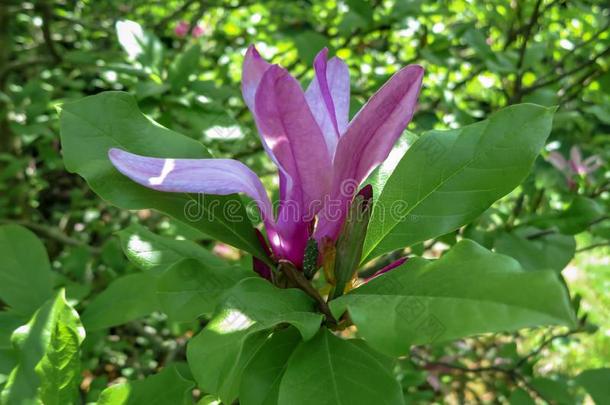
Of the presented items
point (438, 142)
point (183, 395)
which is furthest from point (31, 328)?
point (438, 142)

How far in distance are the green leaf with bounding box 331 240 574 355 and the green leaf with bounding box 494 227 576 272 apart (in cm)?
70

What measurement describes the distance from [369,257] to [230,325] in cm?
24

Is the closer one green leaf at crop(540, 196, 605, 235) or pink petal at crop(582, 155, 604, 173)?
green leaf at crop(540, 196, 605, 235)

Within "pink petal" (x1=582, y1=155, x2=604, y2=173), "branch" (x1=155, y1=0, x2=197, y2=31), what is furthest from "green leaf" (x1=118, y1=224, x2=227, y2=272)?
"branch" (x1=155, y1=0, x2=197, y2=31)

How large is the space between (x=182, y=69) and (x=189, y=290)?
88 centimetres

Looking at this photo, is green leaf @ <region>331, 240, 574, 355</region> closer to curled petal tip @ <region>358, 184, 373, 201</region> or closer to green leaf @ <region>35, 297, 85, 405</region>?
curled petal tip @ <region>358, 184, 373, 201</region>

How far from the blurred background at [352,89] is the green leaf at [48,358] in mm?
156

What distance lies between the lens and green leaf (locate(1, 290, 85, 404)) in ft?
2.28

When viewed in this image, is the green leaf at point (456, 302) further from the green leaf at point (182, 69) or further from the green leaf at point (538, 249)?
the green leaf at point (182, 69)

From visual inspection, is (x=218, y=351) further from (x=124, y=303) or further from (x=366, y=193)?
(x=124, y=303)

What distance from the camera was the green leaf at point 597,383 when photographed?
102cm

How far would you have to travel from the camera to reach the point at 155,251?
0.83 m

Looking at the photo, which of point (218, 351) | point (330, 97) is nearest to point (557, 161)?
point (330, 97)

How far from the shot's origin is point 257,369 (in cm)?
68
